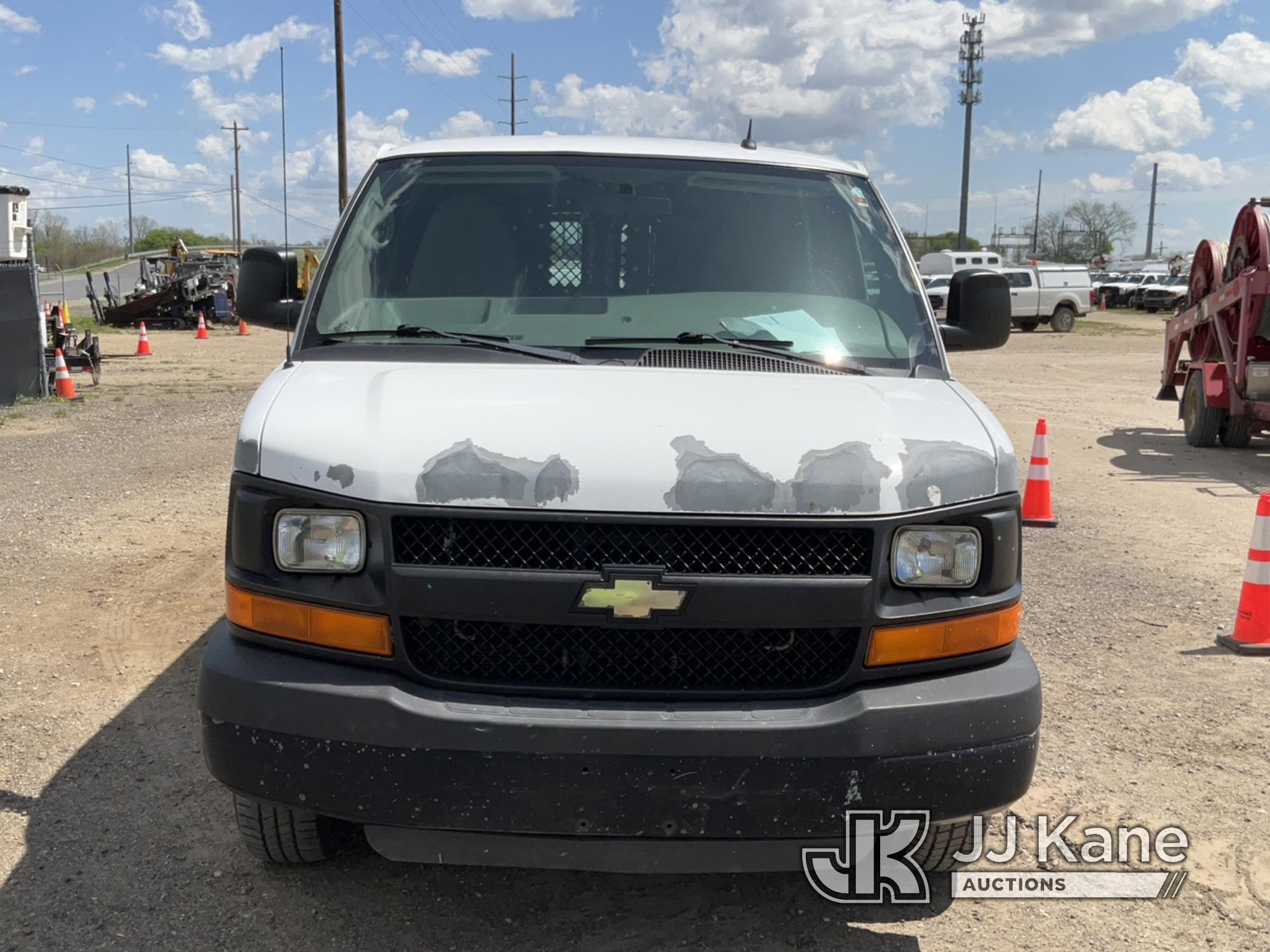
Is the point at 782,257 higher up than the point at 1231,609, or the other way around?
the point at 782,257

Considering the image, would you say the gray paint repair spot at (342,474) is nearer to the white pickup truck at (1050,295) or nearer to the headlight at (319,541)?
the headlight at (319,541)

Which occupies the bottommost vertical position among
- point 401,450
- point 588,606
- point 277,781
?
point 277,781

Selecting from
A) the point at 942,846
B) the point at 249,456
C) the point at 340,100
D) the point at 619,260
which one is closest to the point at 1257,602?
the point at 942,846

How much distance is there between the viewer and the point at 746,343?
11.5 ft

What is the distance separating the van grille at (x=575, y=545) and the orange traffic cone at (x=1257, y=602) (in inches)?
156

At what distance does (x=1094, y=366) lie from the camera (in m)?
24.0

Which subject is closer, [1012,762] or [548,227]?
[1012,762]

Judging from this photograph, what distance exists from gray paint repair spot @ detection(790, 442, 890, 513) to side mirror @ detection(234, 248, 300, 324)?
2148mm

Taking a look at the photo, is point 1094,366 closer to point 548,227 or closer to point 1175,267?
point 548,227

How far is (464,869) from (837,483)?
1.66 meters

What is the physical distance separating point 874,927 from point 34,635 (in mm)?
4182

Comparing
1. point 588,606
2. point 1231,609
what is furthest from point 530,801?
point 1231,609

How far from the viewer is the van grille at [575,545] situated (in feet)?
8.70

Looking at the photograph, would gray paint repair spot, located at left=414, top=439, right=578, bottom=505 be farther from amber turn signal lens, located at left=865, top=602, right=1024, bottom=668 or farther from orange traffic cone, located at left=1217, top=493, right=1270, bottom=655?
orange traffic cone, located at left=1217, top=493, right=1270, bottom=655
